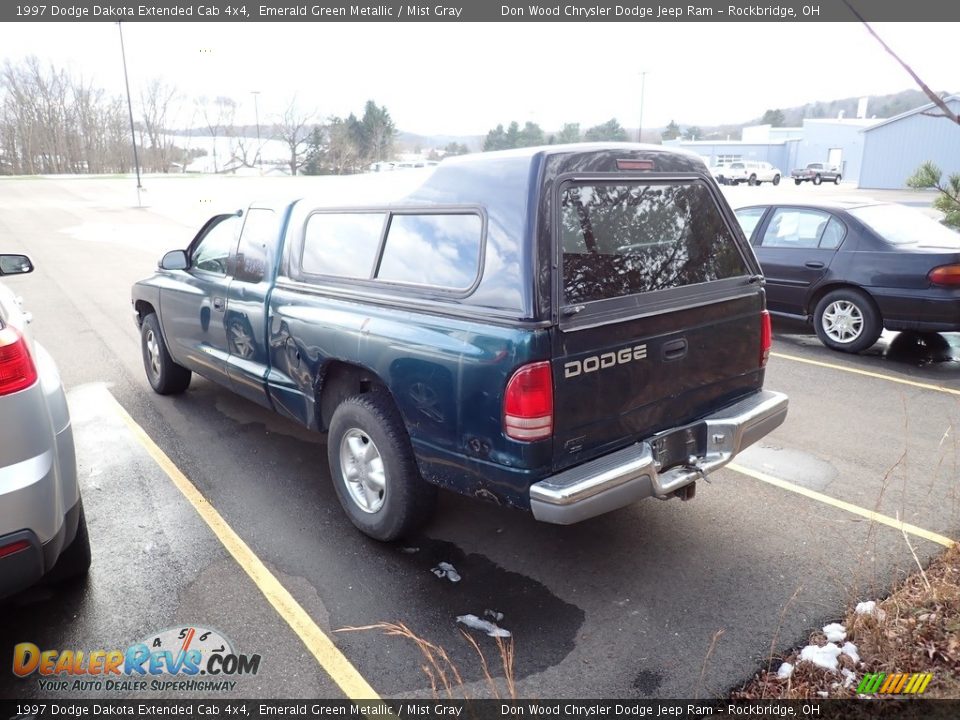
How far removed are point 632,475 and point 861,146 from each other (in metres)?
69.6

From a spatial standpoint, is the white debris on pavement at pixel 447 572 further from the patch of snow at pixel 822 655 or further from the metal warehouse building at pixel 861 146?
the metal warehouse building at pixel 861 146

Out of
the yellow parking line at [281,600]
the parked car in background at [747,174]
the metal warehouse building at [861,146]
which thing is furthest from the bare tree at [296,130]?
the yellow parking line at [281,600]

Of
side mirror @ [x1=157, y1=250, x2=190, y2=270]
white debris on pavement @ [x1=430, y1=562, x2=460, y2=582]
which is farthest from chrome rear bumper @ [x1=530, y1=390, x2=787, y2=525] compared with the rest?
side mirror @ [x1=157, y1=250, x2=190, y2=270]

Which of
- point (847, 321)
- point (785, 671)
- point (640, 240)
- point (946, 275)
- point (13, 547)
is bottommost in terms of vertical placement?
point (785, 671)

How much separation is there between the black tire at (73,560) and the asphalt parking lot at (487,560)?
0.09 metres

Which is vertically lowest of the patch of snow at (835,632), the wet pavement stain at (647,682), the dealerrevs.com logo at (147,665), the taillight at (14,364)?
the dealerrevs.com logo at (147,665)

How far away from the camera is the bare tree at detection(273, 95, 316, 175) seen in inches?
1896

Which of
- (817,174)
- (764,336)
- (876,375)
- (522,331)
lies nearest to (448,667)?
(522,331)

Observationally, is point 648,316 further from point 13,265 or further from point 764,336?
point 13,265

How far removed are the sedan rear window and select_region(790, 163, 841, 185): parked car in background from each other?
184 ft

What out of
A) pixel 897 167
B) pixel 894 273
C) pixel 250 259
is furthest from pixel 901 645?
pixel 897 167

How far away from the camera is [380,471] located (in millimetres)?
3715

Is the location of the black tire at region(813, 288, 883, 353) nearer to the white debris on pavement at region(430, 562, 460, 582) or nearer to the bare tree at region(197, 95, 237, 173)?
the white debris on pavement at region(430, 562, 460, 582)

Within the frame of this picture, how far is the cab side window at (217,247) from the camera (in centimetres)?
506
